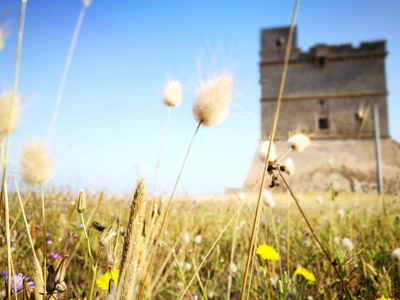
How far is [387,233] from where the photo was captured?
2.18 m

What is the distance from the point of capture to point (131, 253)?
47 cm

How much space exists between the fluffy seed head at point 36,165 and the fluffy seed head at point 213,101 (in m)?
0.42

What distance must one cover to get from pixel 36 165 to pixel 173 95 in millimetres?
452

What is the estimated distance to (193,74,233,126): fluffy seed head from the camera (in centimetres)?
80

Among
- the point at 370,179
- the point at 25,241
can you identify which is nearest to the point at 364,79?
the point at 370,179

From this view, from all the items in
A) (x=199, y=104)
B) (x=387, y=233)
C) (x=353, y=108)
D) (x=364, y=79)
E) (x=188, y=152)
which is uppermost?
(x=364, y=79)

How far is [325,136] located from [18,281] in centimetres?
1677

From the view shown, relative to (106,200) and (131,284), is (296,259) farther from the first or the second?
(106,200)

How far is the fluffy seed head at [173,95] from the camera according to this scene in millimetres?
978

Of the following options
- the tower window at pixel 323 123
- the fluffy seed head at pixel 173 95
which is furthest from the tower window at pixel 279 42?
the fluffy seed head at pixel 173 95

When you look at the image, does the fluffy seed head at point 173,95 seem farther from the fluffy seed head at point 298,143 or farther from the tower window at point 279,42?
the tower window at point 279,42

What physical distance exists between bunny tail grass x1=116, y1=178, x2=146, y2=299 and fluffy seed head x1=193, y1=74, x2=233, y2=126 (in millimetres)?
369

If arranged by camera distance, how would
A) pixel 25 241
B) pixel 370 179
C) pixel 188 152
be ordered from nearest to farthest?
pixel 188 152, pixel 25 241, pixel 370 179

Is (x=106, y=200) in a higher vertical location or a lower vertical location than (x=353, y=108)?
lower
